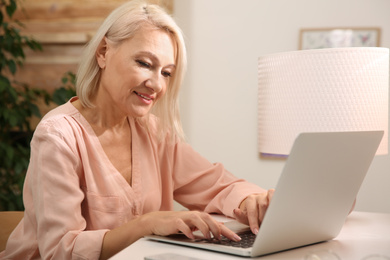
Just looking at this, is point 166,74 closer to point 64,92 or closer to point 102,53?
point 102,53

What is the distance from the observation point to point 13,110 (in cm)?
264

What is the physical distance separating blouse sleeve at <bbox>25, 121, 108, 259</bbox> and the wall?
138 centimetres

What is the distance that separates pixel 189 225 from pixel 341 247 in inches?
13.5

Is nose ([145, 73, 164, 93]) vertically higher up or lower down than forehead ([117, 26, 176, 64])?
lower down

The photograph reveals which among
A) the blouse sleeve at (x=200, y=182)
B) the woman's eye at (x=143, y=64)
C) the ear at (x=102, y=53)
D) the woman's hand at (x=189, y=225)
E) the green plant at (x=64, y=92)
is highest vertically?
the ear at (x=102, y=53)

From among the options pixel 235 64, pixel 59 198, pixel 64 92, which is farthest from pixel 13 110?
pixel 59 198

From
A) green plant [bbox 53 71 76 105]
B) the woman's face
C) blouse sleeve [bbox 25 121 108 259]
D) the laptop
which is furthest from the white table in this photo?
green plant [bbox 53 71 76 105]

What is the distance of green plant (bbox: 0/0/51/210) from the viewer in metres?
2.61

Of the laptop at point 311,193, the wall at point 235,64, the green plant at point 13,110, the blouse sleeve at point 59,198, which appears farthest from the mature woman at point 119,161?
the green plant at point 13,110

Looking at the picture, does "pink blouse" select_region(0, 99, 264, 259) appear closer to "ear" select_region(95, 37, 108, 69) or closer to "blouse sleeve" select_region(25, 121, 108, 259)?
"blouse sleeve" select_region(25, 121, 108, 259)

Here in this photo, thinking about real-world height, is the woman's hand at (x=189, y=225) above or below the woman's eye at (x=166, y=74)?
below

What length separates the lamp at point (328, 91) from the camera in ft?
4.77

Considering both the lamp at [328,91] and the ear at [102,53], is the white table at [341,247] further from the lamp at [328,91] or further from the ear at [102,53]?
the ear at [102,53]

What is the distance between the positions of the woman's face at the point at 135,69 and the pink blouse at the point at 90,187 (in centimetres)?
12
